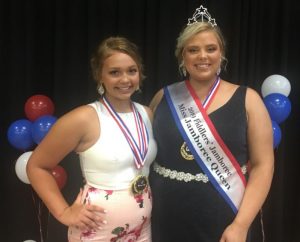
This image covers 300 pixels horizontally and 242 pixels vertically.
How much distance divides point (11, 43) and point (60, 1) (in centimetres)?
40

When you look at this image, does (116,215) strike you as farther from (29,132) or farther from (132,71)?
(29,132)

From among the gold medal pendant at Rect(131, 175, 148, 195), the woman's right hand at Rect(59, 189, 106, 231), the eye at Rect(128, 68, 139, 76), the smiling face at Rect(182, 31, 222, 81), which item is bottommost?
the woman's right hand at Rect(59, 189, 106, 231)

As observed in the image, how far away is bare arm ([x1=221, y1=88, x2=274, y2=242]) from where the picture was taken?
140 centimetres

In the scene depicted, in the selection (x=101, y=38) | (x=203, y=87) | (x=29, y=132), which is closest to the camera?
(x=203, y=87)

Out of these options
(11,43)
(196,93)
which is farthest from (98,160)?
(11,43)

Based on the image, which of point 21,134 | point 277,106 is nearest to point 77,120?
point 21,134

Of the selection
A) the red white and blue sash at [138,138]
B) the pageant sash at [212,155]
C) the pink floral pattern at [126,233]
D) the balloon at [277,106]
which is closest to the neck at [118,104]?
the red white and blue sash at [138,138]

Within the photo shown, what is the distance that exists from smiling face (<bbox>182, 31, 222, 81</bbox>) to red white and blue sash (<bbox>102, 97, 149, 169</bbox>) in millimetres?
316

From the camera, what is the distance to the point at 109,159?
1399 millimetres

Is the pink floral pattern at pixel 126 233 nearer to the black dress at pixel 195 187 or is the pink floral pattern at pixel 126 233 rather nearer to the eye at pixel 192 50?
the black dress at pixel 195 187

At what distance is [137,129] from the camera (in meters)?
1.50

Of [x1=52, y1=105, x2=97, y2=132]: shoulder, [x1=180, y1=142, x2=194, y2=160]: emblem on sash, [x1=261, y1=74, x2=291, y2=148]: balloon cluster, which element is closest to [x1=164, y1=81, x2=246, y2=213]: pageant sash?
[x1=180, y1=142, x2=194, y2=160]: emblem on sash

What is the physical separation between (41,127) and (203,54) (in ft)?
2.89

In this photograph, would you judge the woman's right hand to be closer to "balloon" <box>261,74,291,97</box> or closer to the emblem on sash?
the emblem on sash
